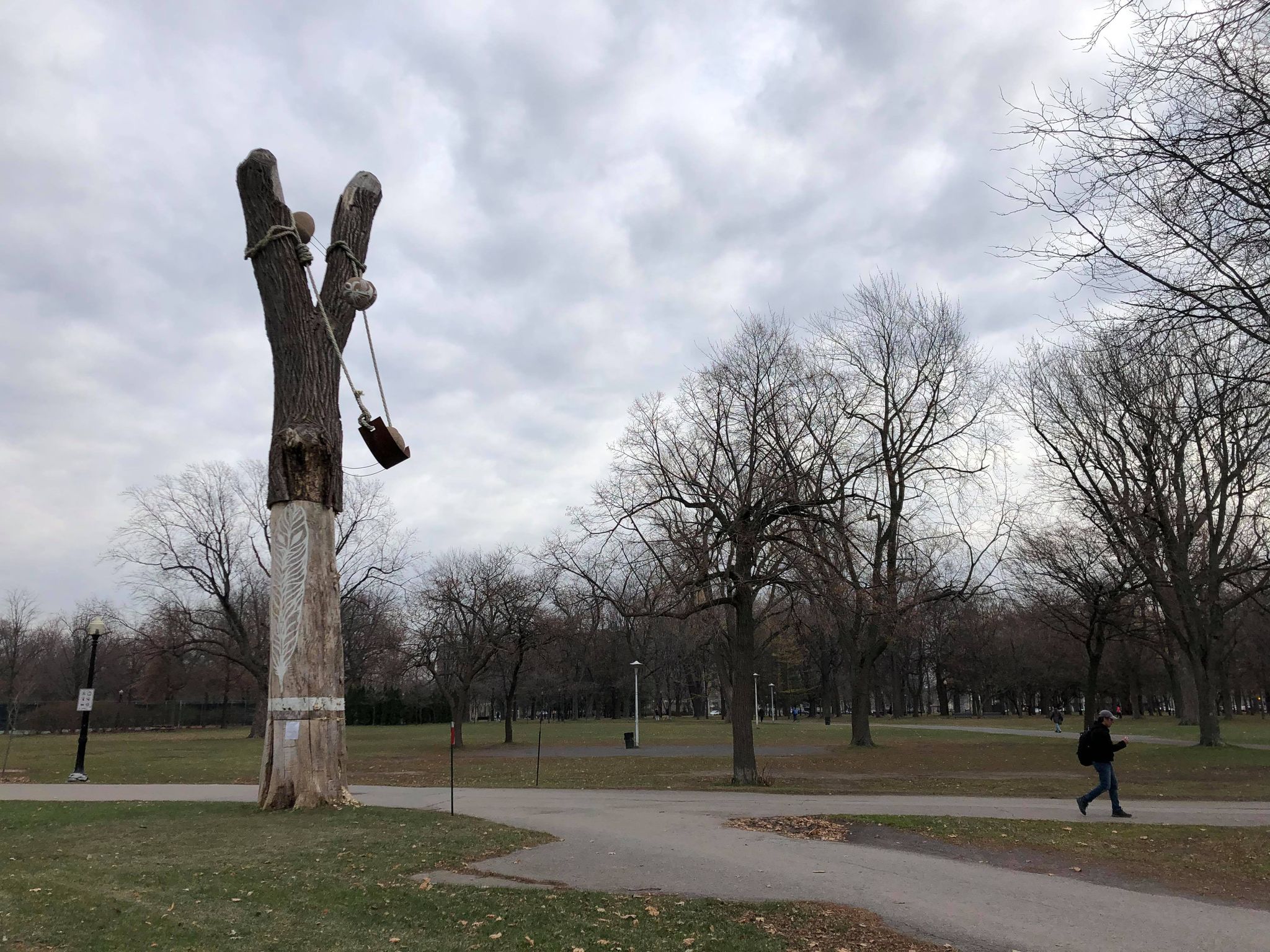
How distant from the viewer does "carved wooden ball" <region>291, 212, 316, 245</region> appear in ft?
46.6

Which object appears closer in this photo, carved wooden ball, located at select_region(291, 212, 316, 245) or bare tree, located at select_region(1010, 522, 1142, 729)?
carved wooden ball, located at select_region(291, 212, 316, 245)

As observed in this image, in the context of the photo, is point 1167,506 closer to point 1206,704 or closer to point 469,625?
point 1206,704

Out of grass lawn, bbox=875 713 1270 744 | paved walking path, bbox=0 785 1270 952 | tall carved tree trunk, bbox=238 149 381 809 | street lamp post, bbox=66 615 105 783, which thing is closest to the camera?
paved walking path, bbox=0 785 1270 952

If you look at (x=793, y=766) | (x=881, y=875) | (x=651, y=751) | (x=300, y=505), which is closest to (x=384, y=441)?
(x=300, y=505)

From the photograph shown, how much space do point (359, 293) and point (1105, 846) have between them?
13234 millimetres

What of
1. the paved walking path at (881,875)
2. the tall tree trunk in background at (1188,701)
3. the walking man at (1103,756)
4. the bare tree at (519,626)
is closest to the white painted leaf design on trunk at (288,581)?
the paved walking path at (881,875)

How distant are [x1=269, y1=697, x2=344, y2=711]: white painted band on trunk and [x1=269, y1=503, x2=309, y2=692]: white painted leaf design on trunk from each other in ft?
1.59

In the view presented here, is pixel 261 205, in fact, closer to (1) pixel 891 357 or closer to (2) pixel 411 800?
(2) pixel 411 800

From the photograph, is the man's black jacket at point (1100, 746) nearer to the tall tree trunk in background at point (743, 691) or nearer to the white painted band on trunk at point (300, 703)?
the tall tree trunk in background at point (743, 691)

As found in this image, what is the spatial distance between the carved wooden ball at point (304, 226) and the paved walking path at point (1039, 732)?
3128 cm

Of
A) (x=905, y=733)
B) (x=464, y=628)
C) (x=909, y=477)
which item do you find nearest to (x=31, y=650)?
(x=464, y=628)

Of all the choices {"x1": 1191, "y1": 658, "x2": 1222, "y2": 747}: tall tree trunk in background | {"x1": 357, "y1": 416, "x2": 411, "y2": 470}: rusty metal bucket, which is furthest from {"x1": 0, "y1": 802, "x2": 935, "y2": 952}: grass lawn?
{"x1": 1191, "y1": 658, "x2": 1222, "y2": 747}: tall tree trunk in background

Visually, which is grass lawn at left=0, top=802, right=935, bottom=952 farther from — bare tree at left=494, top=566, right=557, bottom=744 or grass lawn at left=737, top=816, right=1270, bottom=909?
bare tree at left=494, top=566, right=557, bottom=744

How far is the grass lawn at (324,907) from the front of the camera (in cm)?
600
